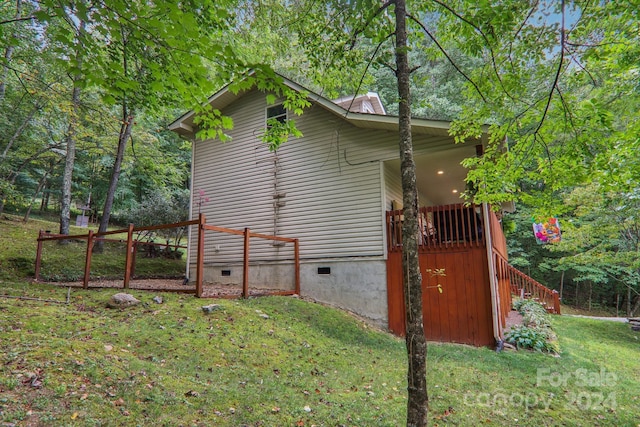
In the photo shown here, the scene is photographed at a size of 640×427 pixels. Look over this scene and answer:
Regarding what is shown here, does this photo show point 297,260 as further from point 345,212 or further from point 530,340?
point 530,340

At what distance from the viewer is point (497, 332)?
6508 mm

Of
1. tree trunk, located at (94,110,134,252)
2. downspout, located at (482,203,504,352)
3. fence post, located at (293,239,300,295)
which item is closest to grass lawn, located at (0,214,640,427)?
downspout, located at (482,203,504,352)

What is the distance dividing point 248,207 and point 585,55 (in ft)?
26.9

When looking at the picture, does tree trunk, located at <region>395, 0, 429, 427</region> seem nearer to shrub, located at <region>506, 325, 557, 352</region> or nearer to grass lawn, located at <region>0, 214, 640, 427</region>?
grass lawn, located at <region>0, 214, 640, 427</region>

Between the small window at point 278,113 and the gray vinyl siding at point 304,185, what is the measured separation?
0.79 ft

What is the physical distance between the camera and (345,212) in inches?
334

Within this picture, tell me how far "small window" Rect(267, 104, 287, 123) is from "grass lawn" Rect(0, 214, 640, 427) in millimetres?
5555

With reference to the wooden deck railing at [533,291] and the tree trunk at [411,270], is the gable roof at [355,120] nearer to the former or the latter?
the tree trunk at [411,270]

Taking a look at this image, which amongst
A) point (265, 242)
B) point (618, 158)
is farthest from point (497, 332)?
point (265, 242)

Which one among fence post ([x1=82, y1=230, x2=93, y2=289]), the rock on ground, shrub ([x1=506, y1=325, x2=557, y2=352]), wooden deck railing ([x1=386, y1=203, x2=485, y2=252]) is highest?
wooden deck railing ([x1=386, y1=203, x2=485, y2=252])

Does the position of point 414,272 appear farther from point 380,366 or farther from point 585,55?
point 585,55

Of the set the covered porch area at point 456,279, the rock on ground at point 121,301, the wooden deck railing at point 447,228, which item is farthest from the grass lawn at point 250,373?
the wooden deck railing at point 447,228

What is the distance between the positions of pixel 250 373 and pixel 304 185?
18.9 ft

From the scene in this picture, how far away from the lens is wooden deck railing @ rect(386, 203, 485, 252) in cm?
716
